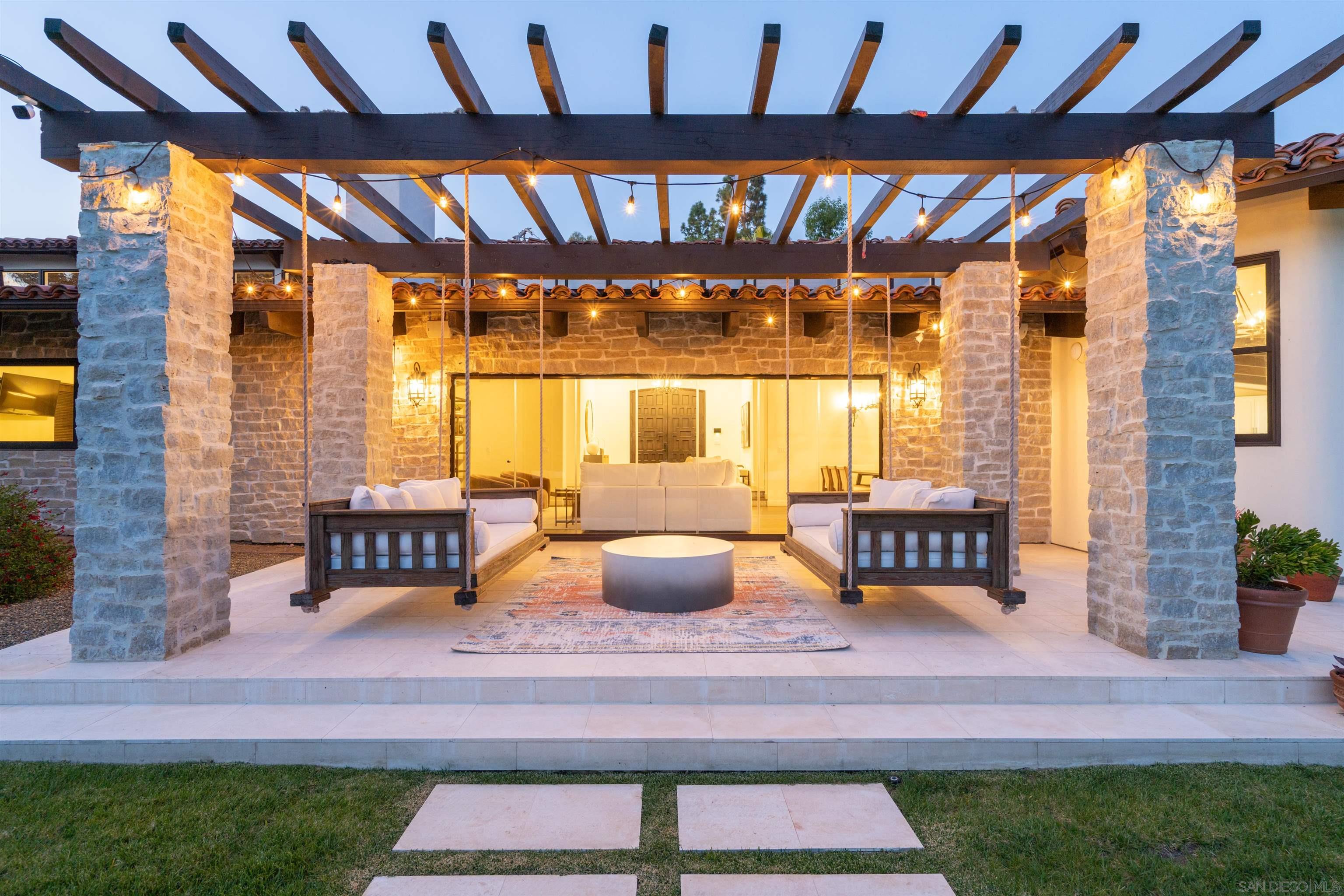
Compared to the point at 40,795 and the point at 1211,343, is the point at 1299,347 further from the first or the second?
the point at 40,795

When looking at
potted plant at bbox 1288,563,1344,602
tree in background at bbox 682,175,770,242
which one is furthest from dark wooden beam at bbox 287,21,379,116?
tree in background at bbox 682,175,770,242

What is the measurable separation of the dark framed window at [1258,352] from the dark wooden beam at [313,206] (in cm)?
748

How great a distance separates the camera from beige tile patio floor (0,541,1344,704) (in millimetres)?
3379

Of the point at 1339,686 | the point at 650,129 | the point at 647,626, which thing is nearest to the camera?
the point at 1339,686

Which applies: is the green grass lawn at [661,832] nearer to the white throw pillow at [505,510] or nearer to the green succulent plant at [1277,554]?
the green succulent plant at [1277,554]

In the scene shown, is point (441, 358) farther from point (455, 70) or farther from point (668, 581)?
point (455, 70)

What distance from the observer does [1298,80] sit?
3.50 meters

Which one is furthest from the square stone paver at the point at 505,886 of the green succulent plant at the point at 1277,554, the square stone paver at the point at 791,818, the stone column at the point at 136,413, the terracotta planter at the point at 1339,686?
the green succulent plant at the point at 1277,554

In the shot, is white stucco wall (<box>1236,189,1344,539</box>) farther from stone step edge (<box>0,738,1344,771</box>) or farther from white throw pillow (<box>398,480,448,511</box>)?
white throw pillow (<box>398,480,448,511</box>)

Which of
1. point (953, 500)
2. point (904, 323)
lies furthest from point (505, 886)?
point (904, 323)

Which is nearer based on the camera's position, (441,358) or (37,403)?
(441,358)

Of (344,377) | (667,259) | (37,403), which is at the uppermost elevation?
(667,259)

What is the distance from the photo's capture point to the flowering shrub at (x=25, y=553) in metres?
5.38

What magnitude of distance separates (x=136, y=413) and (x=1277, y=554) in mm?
6377
